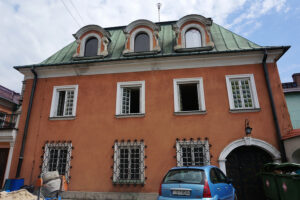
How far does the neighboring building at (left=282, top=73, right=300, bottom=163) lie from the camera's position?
815cm

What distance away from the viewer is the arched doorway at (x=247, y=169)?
336 inches

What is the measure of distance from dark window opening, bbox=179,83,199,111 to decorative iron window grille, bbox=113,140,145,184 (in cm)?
304

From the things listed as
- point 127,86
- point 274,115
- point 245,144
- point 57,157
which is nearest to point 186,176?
point 245,144

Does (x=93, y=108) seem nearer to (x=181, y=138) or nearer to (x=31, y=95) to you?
(x=31, y=95)

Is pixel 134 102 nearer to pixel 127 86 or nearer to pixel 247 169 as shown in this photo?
pixel 127 86

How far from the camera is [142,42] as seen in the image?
38.2 feet

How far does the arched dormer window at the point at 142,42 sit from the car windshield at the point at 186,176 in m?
7.34

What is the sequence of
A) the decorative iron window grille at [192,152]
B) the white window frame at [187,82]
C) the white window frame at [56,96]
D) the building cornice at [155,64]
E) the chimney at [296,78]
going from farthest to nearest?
the chimney at [296,78], the white window frame at [56,96], the building cornice at [155,64], the white window frame at [187,82], the decorative iron window grille at [192,152]

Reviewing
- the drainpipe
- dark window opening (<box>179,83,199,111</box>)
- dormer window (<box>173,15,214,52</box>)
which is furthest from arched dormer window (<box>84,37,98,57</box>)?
the drainpipe

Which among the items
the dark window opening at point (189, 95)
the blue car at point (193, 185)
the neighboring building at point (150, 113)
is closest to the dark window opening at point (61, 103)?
the neighboring building at point (150, 113)

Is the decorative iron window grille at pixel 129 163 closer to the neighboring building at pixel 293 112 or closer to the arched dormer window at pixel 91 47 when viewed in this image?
the arched dormer window at pixel 91 47

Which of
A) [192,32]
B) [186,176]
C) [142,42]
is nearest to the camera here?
[186,176]

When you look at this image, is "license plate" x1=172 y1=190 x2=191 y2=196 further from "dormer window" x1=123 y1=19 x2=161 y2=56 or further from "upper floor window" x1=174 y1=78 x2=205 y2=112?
"dormer window" x1=123 y1=19 x2=161 y2=56

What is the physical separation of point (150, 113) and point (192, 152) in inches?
104
